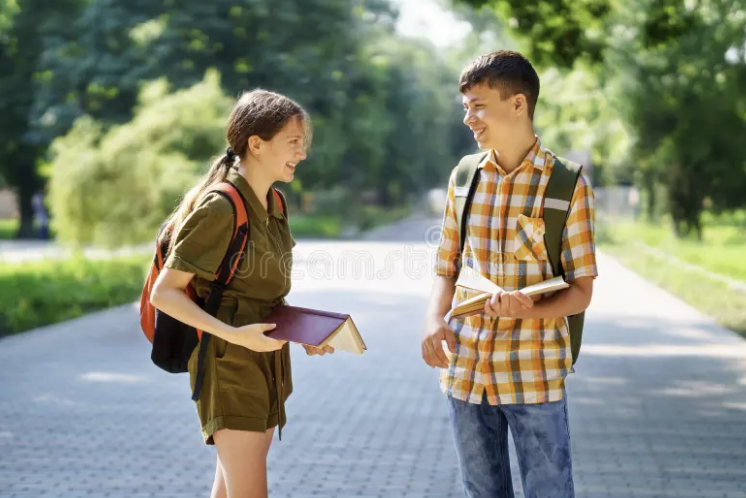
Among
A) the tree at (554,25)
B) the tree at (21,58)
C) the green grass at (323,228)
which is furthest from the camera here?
the green grass at (323,228)

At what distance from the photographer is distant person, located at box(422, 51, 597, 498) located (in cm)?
328

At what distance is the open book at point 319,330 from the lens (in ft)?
10.7

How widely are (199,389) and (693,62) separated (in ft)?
99.8

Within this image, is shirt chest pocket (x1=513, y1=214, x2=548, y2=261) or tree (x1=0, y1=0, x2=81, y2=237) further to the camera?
tree (x1=0, y1=0, x2=81, y2=237)

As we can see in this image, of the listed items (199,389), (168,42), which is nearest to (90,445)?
(199,389)

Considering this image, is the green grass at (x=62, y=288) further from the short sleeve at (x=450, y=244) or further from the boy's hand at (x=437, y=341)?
the boy's hand at (x=437, y=341)

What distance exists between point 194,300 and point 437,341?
2.36ft

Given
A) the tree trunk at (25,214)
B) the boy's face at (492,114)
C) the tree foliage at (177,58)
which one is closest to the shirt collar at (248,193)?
the boy's face at (492,114)

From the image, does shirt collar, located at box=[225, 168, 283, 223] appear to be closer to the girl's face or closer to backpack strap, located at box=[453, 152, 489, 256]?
the girl's face

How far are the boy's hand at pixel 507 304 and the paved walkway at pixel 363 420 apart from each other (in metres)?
3.18

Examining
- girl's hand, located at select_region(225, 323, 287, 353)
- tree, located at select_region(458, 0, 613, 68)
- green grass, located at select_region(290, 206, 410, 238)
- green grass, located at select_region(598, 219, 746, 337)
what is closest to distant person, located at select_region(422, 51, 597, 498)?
girl's hand, located at select_region(225, 323, 287, 353)

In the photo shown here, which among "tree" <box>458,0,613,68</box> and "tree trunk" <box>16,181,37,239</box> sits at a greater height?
"tree" <box>458,0,613,68</box>

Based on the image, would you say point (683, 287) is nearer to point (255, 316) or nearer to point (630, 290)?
point (630, 290)

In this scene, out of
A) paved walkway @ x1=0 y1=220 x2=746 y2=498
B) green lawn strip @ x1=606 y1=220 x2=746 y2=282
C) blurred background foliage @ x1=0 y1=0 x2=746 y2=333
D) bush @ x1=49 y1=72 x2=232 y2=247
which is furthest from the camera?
green lawn strip @ x1=606 y1=220 x2=746 y2=282
